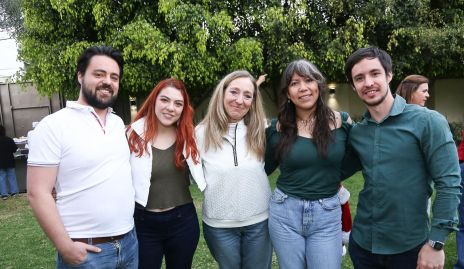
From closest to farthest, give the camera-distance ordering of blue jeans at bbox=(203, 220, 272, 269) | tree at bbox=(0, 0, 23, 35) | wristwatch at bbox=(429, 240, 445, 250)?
1. wristwatch at bbox=(429, 240, 445, 250)
2. blue jeans at bbox=(203, 220, 272, 269)
3. tree at bbox=(0, 0, 23, 35)

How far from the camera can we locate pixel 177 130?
2.87m

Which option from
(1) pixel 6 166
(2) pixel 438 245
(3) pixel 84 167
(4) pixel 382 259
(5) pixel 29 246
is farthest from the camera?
(1) pixel 6 166

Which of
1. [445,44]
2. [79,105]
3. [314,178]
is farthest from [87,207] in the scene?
[445,44]

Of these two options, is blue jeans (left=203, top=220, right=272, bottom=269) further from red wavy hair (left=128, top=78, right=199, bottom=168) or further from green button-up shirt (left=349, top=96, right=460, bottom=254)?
green button-up shirt (left=349, top=96, right=460, bottom=254)

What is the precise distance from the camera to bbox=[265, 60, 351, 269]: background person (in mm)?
2568

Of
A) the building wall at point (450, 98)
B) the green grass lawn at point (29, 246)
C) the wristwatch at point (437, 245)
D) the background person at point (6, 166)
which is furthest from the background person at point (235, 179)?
the building wall at point (450, 98)

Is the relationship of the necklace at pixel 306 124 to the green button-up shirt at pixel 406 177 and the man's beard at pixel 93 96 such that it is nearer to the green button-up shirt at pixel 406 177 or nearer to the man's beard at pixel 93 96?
the green button-up shirt at pixel 406 177

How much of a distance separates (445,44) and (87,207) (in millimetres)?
10590

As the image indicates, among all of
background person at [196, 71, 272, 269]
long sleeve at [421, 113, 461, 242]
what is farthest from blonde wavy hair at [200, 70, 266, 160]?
long sleeve at [421, 113, 461, 242]

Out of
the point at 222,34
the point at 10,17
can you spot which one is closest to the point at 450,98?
the point at 222,34

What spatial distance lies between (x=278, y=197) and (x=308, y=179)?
250 mm

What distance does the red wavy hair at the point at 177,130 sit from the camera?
8.87 feet

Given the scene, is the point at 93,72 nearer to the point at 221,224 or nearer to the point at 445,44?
the point at 221,224

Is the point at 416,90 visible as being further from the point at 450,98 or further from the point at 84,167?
the point at 450,98
